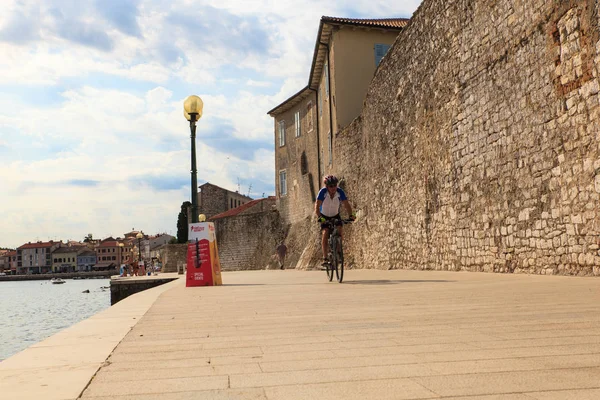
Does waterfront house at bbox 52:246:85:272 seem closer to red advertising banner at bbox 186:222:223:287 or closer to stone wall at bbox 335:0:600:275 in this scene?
stone wall at bbox 335:0:600:275

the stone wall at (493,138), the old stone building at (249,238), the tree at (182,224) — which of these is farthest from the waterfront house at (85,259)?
the stone wall at (493,138)

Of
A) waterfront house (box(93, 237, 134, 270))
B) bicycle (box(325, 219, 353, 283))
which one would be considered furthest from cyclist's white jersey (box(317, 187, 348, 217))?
waterfront house (box(93, 237, 134, 270))

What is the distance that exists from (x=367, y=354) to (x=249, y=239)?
41.1 metres

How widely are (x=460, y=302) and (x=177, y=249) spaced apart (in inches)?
1938

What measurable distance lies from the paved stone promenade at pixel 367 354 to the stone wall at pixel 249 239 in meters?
35.7

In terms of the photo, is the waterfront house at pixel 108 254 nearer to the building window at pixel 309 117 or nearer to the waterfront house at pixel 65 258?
the waterfront house at pixel 65 258

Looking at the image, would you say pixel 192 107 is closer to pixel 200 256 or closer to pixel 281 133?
pixel 200 256

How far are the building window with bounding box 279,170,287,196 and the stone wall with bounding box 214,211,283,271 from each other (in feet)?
4.94

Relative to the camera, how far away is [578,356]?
255cm

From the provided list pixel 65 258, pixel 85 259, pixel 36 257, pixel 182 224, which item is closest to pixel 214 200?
pixel 182 224

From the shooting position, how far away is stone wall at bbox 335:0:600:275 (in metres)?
8.33

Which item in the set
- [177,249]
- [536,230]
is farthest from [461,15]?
[177,249]

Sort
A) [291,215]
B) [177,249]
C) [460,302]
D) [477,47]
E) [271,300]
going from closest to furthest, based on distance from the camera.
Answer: [460,302], [271,300], [477,47], [291,215], [177,249]

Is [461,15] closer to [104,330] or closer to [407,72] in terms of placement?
[407,72]
